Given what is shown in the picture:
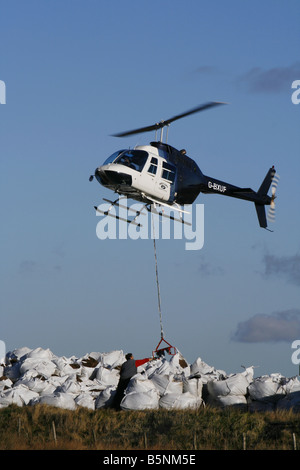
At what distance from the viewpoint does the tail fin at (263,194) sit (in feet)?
106

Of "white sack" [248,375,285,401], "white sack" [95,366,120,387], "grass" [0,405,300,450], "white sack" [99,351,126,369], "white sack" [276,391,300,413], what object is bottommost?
"grass" [0,405,300,450]

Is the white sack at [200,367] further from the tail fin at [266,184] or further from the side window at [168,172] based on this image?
the tail fin at [266,184]

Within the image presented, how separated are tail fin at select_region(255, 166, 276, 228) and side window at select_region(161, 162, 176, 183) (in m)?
6.53

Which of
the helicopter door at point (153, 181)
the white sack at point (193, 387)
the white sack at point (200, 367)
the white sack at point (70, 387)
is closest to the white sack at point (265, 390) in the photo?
the white sack at point (193, 387)

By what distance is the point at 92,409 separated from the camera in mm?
21594

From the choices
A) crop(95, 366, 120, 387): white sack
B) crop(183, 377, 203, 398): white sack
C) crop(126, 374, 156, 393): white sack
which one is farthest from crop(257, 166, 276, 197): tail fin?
crop(126, 374, 156, 393): white sack

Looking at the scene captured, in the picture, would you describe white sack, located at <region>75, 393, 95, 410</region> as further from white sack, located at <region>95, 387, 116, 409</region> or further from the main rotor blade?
the main rotor blade

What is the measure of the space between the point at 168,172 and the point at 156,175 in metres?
0.64

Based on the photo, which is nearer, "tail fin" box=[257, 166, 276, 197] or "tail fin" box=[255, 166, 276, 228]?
"tail fin" box=[255, 166, 276, 228]

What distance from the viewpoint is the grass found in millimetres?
17719

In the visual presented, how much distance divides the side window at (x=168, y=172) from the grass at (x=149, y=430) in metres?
8.42
